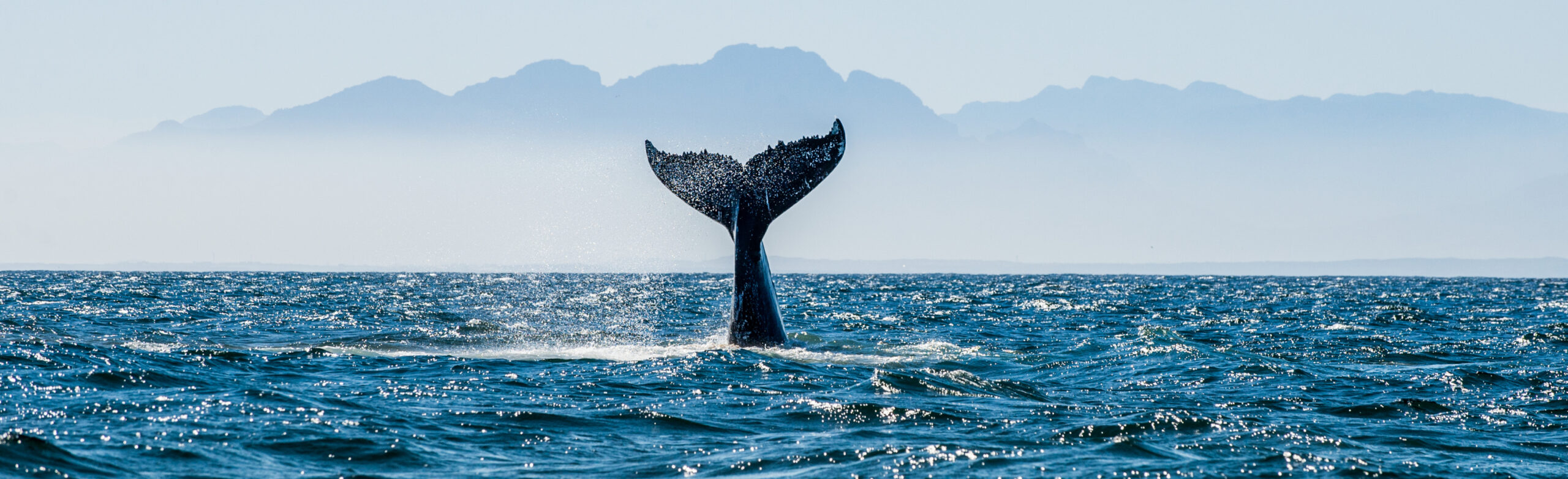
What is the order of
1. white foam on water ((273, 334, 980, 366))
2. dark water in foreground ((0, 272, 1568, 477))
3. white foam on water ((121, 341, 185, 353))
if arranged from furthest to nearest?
white foam on water ((121, 341, 185, 353)), white foam on water ((273, 334, 980, 366)), dark water in foreground ((0, 272, 1568, 477))

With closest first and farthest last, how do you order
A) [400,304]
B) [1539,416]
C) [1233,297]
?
1. [1539,416]
2. [400,304]
3. [1233,297]

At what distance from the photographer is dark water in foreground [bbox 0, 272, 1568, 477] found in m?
8.40

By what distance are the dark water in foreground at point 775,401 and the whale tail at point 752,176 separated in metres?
1.79

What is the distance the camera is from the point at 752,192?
54.0 feet

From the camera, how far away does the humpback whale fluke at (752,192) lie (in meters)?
16.0

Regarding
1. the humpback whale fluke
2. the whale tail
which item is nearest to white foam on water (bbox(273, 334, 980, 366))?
the humpback whale fluke

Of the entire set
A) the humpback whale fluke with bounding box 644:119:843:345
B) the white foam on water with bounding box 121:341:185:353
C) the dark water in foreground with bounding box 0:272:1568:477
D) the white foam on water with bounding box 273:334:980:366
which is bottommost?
the dark water in foreground with bounding box 0:272:1568:477

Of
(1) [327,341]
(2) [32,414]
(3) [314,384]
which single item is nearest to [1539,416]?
(3) [314,384]

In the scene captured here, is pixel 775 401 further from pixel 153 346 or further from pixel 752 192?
pixel 153 346

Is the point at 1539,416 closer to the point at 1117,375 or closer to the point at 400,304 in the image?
the point at 1117,375

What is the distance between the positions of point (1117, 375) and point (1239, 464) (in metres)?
6.12

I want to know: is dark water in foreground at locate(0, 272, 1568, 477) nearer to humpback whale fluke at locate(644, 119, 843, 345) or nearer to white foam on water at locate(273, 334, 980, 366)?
white foam on water at locate(273, 334, 980, 366)

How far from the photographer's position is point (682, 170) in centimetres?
1695

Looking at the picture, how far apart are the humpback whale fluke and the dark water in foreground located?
79cm
